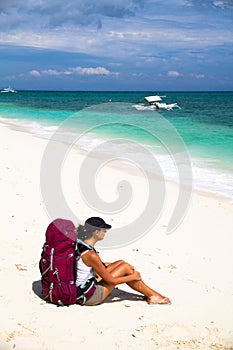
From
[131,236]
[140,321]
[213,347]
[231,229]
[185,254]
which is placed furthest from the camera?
[231,229]

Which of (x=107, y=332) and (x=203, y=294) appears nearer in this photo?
(x=107, y=332)

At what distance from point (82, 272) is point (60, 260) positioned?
0.28m

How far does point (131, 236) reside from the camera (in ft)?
22.7

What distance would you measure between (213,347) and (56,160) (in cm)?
963

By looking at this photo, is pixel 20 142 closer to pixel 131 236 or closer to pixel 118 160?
pixel 118 160

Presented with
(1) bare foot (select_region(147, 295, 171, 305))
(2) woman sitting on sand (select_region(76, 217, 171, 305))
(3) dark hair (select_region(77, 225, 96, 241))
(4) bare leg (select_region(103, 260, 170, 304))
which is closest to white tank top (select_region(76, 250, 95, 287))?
(2) woman sitting on sand (select_region(76, 217, 171, 305))

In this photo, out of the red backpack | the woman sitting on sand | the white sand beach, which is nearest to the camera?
the white sand beach

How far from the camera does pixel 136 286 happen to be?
4.69m

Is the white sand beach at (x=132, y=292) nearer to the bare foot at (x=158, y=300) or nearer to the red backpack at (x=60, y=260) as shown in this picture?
the bare foot at (x=158, y=300)

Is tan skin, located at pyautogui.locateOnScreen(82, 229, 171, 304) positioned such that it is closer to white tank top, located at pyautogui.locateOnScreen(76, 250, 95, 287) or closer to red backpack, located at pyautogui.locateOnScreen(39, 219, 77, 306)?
white tank top, located at pyautogui.locateOnScreen(76, 250, 95, 287)

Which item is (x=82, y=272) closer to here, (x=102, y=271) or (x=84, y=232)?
(x=102, y=271)

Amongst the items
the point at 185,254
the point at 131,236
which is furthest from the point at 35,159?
the point at 185,254

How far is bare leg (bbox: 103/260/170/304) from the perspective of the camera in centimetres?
463

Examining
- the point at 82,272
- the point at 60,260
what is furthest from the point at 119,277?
the point at 60,260
